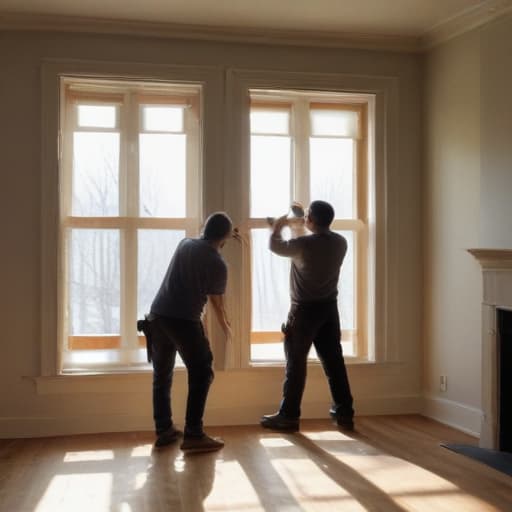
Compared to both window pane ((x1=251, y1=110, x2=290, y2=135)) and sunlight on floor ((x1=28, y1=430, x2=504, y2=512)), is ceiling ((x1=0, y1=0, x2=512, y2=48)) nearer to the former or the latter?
window pane ((x1=251, y1=110, x2=290, y2=135))

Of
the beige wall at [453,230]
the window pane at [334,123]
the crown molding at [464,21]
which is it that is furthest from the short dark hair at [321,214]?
the crown molding at [464,21]

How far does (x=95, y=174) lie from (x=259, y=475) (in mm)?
2525

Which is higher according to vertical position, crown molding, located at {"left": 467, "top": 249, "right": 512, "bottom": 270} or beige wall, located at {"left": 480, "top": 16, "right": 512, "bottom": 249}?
beige wall, located at {"left": 480, "top": 16, "right": 512, "bottom": 249}

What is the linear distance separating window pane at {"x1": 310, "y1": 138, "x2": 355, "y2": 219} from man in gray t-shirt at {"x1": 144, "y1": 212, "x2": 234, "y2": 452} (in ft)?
4.42

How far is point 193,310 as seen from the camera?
4539 mm

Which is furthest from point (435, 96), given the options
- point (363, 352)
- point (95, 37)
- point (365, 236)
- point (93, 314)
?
point (93, 314)

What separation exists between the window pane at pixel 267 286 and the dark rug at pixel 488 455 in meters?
1.56

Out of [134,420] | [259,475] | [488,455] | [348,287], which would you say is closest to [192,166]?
[348,287]

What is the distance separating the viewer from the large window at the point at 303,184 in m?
5.64

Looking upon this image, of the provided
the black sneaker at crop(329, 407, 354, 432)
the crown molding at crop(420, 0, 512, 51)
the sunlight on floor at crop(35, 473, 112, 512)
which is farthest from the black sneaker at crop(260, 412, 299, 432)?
the crown molding at crop(420, 0, 512, 51)

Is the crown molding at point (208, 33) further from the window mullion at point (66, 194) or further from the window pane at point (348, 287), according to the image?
the window pane at point (348, 287)

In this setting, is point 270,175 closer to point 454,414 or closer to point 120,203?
point 120,203

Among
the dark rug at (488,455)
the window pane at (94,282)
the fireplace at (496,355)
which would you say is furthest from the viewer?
the window pane at (94,282)

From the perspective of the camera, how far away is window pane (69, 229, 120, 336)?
541 centimetres
